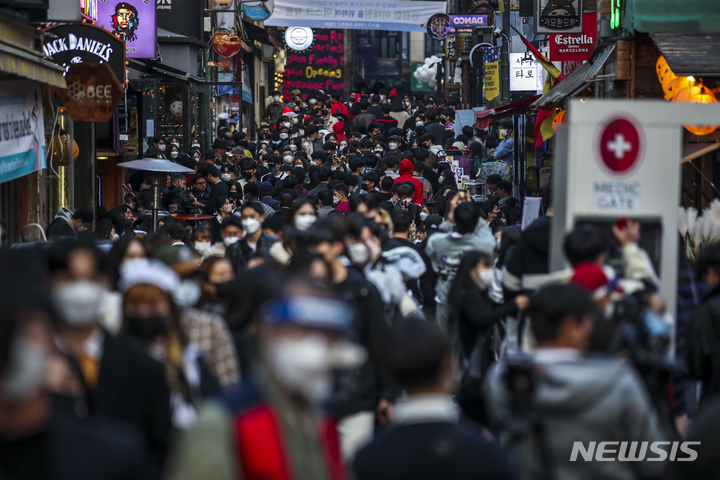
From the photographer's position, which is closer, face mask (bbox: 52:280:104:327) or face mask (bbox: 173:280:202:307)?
face mask (bbox: 52:280:104:327)

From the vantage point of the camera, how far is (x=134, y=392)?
12.6 feet

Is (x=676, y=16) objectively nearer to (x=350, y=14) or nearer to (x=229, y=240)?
(x=229, y=240)

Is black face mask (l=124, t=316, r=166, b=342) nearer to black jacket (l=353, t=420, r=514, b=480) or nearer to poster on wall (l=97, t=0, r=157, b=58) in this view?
black jacket (l=353, t=420, r=514, b=480)

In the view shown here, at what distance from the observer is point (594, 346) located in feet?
12.9

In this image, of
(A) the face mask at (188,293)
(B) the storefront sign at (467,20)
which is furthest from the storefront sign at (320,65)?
(A) the face mask at (188,293)

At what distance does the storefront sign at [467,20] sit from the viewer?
29.7 m

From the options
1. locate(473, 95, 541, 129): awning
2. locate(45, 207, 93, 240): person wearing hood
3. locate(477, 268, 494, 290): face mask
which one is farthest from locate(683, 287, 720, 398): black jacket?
locate(473, 95, 541, 129): awning

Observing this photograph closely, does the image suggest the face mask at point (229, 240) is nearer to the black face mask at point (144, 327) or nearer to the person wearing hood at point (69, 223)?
the person wearing hood at point (69, 223)

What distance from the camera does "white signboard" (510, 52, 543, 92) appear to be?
23.5 meters

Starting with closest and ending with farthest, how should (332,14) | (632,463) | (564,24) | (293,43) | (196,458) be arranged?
(196,458) → (632,463) → (564,24) → (332,14) → (293,43)

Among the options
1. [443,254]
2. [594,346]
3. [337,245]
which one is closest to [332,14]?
[443,254]

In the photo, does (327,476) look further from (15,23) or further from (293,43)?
(293,43)

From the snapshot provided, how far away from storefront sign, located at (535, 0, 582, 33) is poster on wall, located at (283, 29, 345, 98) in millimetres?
39623

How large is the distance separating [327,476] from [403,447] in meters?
0.24
